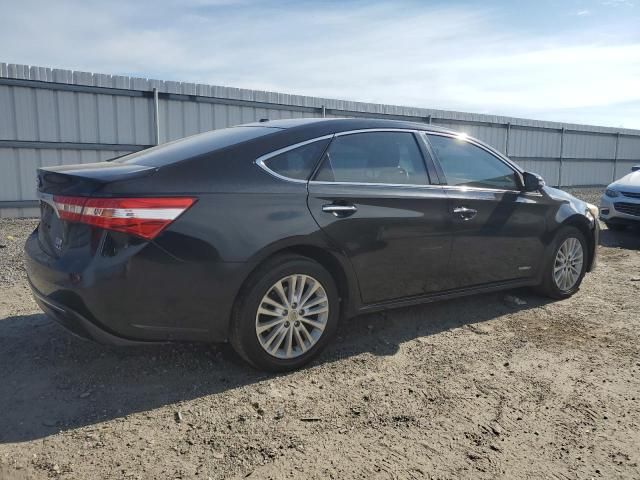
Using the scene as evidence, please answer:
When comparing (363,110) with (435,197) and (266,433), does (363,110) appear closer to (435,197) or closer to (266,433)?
(435,197)

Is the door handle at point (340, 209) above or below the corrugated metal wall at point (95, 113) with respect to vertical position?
below

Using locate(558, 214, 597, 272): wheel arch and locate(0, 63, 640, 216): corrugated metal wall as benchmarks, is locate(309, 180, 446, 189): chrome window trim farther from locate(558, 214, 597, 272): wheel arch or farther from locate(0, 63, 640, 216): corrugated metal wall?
locate(0, 63, 640, 216): corrugated metal wall

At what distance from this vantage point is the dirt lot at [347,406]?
8.16 feet

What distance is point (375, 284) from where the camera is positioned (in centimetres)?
379

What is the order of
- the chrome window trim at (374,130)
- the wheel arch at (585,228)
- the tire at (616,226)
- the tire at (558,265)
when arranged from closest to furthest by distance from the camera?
1. the chrome window trim at (374,130)
2. the tire at (558,265)
3. the wheel arch at (585,228)
4. the tire at (616,226)

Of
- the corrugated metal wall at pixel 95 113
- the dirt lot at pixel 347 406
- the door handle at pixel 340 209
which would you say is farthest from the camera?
the corrugated metal wall at pixel 95 113

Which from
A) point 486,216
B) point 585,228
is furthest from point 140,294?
point 585,228

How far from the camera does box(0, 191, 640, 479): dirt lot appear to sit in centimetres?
249

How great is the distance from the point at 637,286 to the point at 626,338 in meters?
1.90

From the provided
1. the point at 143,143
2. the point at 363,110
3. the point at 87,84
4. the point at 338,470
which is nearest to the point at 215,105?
the point at 143,143

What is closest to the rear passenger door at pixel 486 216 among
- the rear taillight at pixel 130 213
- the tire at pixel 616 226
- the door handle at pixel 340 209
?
the door handle at pixel 340 209

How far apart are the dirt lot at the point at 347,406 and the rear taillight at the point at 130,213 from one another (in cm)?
98

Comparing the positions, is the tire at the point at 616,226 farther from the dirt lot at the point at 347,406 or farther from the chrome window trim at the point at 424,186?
the dirt lot at the point at 347,406

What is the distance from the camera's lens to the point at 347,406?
3.03m
